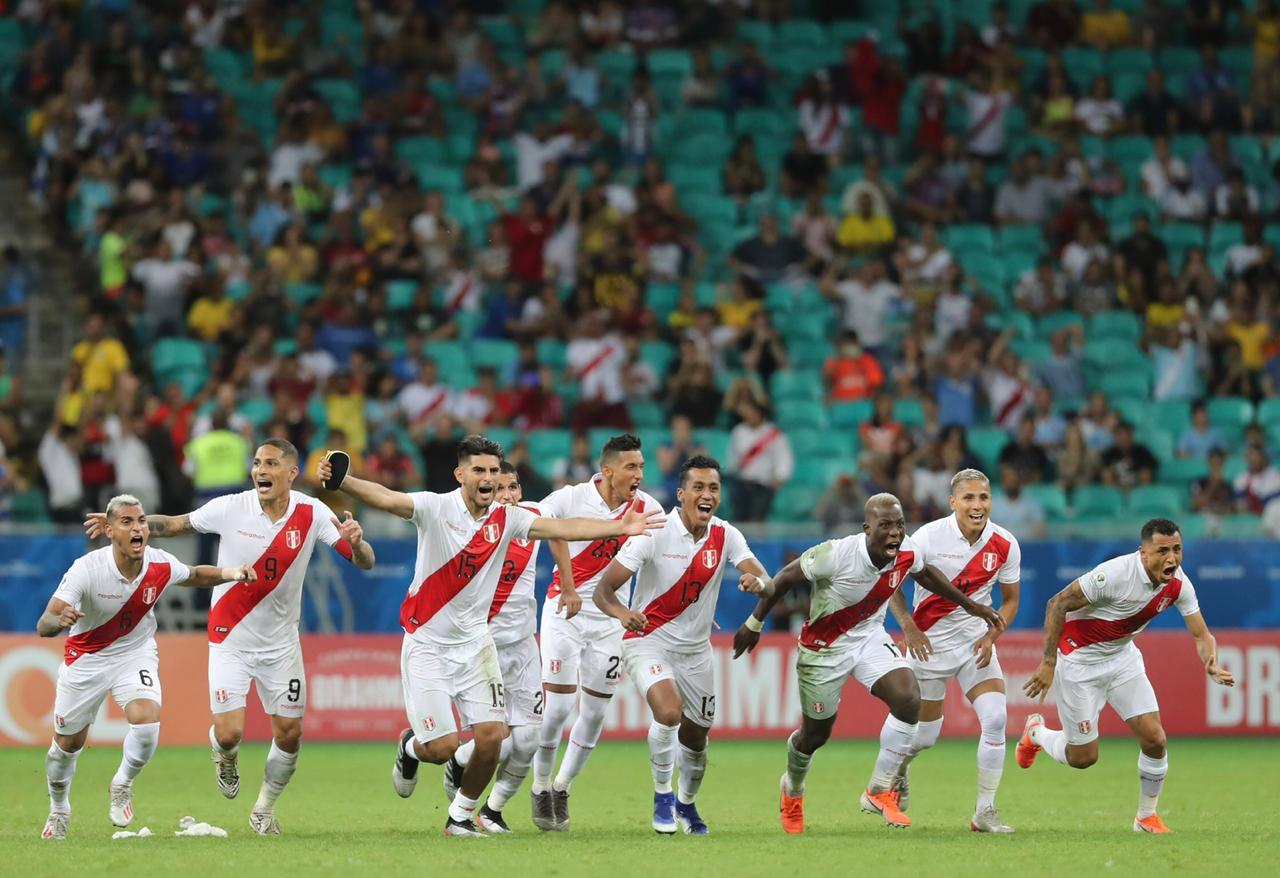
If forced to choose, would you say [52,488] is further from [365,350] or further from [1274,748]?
[1274,748]

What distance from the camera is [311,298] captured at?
25188 mm

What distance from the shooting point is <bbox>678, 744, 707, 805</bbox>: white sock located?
45.1 feet

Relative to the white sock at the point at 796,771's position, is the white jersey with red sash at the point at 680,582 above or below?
above

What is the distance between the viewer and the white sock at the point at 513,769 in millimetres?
13711

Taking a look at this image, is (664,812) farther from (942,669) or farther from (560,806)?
(942,669)

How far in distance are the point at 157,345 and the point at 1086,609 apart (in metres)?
14.0

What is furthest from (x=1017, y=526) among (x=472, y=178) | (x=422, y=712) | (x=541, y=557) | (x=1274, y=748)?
(x=422, y=712)

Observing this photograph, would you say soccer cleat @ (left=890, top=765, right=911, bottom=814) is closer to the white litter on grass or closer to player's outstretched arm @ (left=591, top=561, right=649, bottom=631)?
player's outstretched arm @ (left=591, top=561, right=649, bottom=631)

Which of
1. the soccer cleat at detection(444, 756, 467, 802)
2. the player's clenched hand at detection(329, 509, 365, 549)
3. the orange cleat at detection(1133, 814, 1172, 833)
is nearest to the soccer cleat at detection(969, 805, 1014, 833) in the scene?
the orange cleat at detection(1133, 814, 1172, 833)

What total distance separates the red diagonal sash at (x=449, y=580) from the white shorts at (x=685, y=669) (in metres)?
1.29

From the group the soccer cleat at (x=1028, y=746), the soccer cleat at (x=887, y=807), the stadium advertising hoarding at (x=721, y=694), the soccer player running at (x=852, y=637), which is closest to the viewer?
the soccer player running at (x=852, y=637)

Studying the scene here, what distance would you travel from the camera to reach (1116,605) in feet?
45.0

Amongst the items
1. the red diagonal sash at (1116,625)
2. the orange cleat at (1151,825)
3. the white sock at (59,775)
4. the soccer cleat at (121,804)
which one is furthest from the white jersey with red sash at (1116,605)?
the white sock at (59,775)

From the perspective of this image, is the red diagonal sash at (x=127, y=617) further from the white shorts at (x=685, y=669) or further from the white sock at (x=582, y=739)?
the white shorts at (x=685, y=669)
